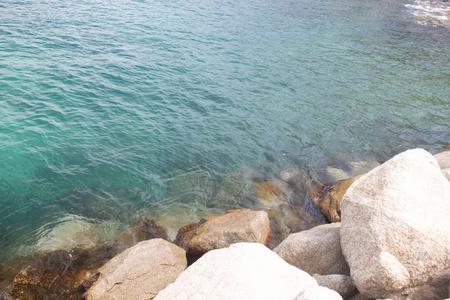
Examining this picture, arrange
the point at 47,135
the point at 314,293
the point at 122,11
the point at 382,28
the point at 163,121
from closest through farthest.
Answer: the point at 314,293 → the point at 47,135 → the point at 163,121 → the point at 122,11 → the point at 382,28

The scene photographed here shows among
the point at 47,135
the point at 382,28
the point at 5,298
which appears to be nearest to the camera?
the point at 5,298

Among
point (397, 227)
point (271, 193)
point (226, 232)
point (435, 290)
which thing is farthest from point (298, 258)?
point (271, 193)

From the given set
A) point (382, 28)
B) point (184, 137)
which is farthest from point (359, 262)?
point (382, 28)

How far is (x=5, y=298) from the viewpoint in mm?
8547

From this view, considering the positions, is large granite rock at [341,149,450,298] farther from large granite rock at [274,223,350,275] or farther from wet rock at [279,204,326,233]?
wet rock at [279,204,326,233]

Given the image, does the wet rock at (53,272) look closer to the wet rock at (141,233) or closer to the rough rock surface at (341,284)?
the wet rock at (141,233)

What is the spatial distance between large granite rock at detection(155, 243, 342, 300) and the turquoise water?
21.7ft

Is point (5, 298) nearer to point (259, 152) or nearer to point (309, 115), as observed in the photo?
point (259, 152)

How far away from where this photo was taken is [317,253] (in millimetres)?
8430

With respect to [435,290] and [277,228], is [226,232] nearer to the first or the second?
[277,228]

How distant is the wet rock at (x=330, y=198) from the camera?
1214 cm

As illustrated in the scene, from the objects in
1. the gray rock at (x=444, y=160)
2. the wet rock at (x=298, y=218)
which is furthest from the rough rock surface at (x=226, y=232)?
the gray rock at (x=444, y=160)

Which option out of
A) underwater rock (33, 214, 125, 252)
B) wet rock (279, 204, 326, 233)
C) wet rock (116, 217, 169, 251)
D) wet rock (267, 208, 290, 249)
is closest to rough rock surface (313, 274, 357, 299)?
wet rock (267, 208, 290, 249)

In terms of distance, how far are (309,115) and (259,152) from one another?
5.16 metres
